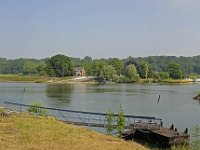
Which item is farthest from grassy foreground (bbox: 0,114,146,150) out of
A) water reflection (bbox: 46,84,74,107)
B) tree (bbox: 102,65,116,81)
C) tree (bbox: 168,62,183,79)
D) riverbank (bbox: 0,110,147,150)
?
tree (bbox: 168,62,183,79)

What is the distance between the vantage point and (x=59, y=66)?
195 m

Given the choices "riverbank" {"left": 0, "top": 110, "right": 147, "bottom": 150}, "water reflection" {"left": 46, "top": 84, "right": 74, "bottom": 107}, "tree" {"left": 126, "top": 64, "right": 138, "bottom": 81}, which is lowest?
"water reflection" {"left": 46, "top": 84, "right": 74, "bottom": 107}

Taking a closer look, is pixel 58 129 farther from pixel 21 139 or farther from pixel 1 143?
pixel 1 143

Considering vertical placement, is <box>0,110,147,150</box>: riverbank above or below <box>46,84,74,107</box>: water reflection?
above

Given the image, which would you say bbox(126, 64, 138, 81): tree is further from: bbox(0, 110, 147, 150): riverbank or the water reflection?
bbox(0, 110, 147, 150): riverbank

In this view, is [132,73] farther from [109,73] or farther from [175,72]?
[175,72]

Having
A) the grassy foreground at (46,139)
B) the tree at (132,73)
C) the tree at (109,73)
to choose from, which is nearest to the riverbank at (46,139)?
the grassy foreground at (46,139)

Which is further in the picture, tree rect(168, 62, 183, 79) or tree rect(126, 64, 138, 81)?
tree rect(168, 62, 183, 79)

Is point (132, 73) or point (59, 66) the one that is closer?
point (132, 73)

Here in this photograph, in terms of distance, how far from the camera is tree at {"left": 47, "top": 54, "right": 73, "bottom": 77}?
634 ft

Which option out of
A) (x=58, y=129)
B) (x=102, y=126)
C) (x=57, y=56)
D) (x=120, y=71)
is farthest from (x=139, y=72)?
(x=58, y=129)

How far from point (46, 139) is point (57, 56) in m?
177

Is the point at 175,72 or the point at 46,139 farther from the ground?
the point at 175,72

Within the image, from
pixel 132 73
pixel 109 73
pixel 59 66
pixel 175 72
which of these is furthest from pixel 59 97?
pixel 175 72
